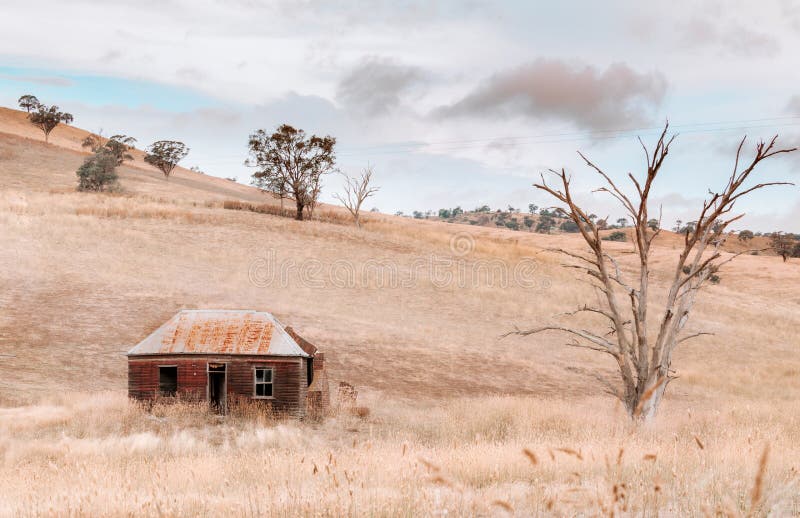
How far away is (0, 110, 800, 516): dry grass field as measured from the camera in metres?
6.82

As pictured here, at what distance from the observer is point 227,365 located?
21.2 m

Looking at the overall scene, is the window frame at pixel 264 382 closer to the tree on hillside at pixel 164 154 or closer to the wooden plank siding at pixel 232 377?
the wooden plank siding at pixel 232 377

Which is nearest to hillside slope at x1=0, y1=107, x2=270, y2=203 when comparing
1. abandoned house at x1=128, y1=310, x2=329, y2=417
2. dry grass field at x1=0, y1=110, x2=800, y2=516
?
dry grass field at x1=0, y1=110, x2=800, y2=516

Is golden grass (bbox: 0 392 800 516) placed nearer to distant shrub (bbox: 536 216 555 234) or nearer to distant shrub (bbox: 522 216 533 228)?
distant shrub (bbox: 536 216 555 234)

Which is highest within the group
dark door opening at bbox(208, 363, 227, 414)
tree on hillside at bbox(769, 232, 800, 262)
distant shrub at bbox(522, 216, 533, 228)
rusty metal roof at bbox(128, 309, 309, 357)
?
distant shrub at bbox(522, 216, 533, 228)

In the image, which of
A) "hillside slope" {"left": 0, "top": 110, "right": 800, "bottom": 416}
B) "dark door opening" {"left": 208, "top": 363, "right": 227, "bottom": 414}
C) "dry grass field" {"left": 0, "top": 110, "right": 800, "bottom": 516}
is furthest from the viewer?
"hillside slope" {"left": 0, "top": 110, "right": 800, "bottom": 416}

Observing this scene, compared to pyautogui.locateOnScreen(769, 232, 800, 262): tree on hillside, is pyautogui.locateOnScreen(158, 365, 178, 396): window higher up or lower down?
lower down

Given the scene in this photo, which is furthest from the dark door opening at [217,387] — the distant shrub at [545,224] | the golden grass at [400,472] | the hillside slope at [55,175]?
the distant shrub at [545,224]

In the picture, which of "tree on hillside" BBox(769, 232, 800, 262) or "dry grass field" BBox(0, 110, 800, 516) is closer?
"dry grass field" BBox(0, 110, 800, 516)

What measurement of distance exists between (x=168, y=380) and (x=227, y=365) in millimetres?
2155

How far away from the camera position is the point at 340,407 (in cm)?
2284

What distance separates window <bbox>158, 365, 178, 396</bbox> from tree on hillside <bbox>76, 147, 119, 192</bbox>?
181 ft

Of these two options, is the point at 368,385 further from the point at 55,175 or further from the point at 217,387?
the point at 55,175

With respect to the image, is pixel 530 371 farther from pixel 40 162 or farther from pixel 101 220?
pixel 40 162
